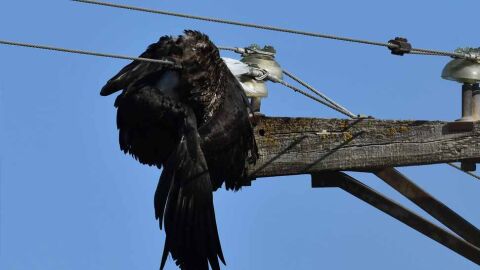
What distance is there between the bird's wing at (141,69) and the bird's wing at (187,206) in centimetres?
45

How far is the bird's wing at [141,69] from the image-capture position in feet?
38.3

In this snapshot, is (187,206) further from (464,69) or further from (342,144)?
(464,69)

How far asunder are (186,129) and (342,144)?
116 cm

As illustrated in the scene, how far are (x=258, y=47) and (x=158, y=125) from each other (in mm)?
1331

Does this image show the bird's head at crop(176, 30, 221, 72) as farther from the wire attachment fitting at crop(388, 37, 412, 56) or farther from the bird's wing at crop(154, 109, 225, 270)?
the wire attachment fitting at crop(388, 37, 412, 56)

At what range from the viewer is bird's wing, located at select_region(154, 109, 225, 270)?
1148cm

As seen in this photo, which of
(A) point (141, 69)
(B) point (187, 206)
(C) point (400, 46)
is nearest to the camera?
(B) point (187, 206)

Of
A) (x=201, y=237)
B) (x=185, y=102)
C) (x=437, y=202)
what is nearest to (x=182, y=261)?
(x=201, y=237)

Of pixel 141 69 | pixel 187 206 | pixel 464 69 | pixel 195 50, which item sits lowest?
pixel 187 206

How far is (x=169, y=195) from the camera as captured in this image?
37.6 feet

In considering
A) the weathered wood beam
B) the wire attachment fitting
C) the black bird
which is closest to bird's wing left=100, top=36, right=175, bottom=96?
the black bird

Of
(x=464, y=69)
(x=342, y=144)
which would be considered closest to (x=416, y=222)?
(x=342, y=144)

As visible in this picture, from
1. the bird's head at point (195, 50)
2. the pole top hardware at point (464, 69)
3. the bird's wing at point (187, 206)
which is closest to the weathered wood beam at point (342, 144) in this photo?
the pole top hardware at point (464, 69)

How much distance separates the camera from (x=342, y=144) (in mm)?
12328
